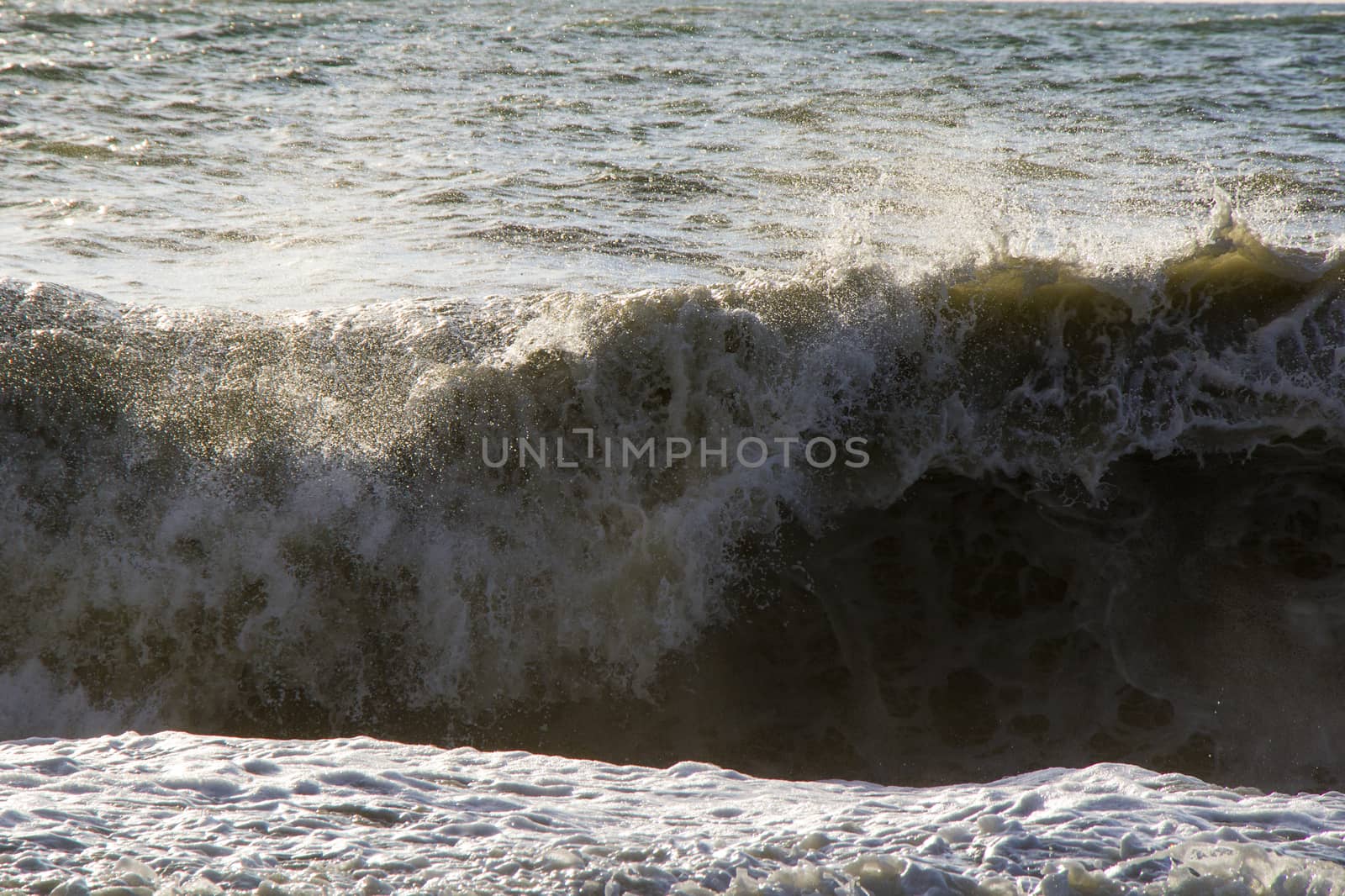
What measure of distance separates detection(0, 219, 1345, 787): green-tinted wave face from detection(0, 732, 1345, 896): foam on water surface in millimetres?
1308

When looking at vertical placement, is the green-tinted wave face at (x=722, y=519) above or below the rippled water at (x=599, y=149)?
below

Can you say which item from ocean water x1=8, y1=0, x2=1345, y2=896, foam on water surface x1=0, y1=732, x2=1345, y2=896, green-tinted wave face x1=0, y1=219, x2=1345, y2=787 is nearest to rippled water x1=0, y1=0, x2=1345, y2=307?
ocean water x1=8, y1=0, x2=1345, y2=896

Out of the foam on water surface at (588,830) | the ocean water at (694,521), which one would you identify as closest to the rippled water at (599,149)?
the ocean water at (694,521)

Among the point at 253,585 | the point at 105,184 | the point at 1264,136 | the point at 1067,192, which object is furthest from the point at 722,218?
the point at 1264,136

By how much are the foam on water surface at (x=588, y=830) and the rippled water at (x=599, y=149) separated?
318cm

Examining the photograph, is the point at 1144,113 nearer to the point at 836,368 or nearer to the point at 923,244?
the point at 923,244

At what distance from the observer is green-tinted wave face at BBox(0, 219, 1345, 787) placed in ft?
13.7

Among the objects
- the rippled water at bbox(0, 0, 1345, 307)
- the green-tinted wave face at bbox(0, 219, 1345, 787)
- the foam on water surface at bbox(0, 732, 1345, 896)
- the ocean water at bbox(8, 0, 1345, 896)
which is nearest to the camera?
the foam on water surface at bbox(0, 732, 1345, 896)

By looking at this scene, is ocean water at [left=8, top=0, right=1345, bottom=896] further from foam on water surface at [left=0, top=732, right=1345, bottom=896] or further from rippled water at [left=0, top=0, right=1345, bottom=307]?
rippled water at [left=0, top=0, right=1345, bottom=307]

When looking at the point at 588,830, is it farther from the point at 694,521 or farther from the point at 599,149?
the point at 599,149

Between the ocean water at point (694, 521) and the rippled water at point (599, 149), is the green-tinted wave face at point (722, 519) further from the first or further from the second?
the rippled water at point (599, 149)

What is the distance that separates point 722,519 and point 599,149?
209 inches

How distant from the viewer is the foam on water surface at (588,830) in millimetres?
2252

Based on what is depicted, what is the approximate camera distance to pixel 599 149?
8.95 metres
